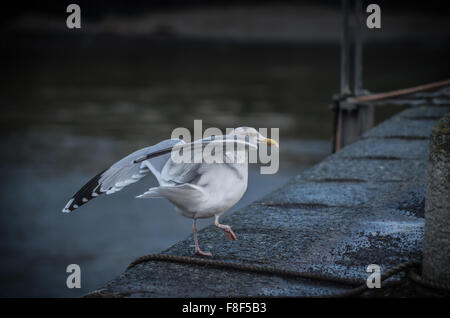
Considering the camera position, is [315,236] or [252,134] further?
[315,236]

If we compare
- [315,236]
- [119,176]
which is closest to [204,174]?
[119,176]

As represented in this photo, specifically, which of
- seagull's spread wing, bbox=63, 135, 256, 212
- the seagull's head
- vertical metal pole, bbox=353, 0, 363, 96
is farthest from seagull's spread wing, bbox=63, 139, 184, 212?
vertical metal pole, bbox=353, 0, 363, 96

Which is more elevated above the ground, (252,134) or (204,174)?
(252,134)

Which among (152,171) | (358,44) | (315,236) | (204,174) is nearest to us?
(204,174)

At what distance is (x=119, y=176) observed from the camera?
11.6 ft

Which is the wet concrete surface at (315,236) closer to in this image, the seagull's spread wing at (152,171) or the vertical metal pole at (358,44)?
the seagull's spread wing at (152,171)

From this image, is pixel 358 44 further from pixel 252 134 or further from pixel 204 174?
pixel 204 174

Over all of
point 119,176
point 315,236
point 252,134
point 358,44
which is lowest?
point 315,236

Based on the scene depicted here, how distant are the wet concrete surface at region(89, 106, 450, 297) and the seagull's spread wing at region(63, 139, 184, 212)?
0.46 m

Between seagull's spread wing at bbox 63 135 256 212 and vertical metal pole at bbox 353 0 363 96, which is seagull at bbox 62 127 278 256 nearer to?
seagull's spread wing at bbox 63 135 256 212

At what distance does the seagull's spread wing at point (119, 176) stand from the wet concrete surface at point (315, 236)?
1.49 feet

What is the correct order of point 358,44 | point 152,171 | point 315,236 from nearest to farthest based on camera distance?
Result: point 152,171 < point 315,236 < point 358,44

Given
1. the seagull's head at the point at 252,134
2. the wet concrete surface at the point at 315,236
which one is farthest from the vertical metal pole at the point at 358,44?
the seagull's head at the point at 252,134

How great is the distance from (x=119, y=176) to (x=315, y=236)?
123cm
